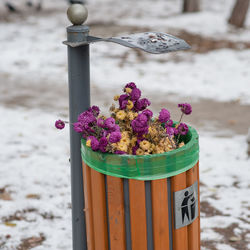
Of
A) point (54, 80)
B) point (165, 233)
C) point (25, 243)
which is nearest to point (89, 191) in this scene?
point (165, 233)

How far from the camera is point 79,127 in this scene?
229cm

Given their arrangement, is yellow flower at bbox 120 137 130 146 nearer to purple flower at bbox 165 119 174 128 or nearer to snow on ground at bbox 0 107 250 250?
purple flower at bbox 165 119 174 128

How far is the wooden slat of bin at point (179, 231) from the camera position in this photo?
7.09 ft

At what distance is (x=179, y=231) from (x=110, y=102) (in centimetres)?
427

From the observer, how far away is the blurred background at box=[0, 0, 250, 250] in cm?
363

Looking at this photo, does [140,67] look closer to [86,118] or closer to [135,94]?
[135,94]

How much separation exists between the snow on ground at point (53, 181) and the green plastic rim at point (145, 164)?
Answer: 1333 mm

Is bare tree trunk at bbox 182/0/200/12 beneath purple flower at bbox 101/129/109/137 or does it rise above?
above

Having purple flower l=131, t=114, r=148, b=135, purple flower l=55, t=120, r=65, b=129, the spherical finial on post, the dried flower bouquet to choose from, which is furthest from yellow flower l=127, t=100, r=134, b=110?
the spherical finial on post

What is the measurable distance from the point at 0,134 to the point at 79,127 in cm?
326

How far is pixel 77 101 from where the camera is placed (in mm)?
2449

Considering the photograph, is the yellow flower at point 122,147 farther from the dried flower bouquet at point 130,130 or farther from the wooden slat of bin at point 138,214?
the wooden slat of bin at point 138,214

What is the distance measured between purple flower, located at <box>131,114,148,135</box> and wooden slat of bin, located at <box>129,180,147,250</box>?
0.83ft

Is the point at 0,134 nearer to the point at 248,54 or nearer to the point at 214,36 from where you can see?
the point at 248,54
